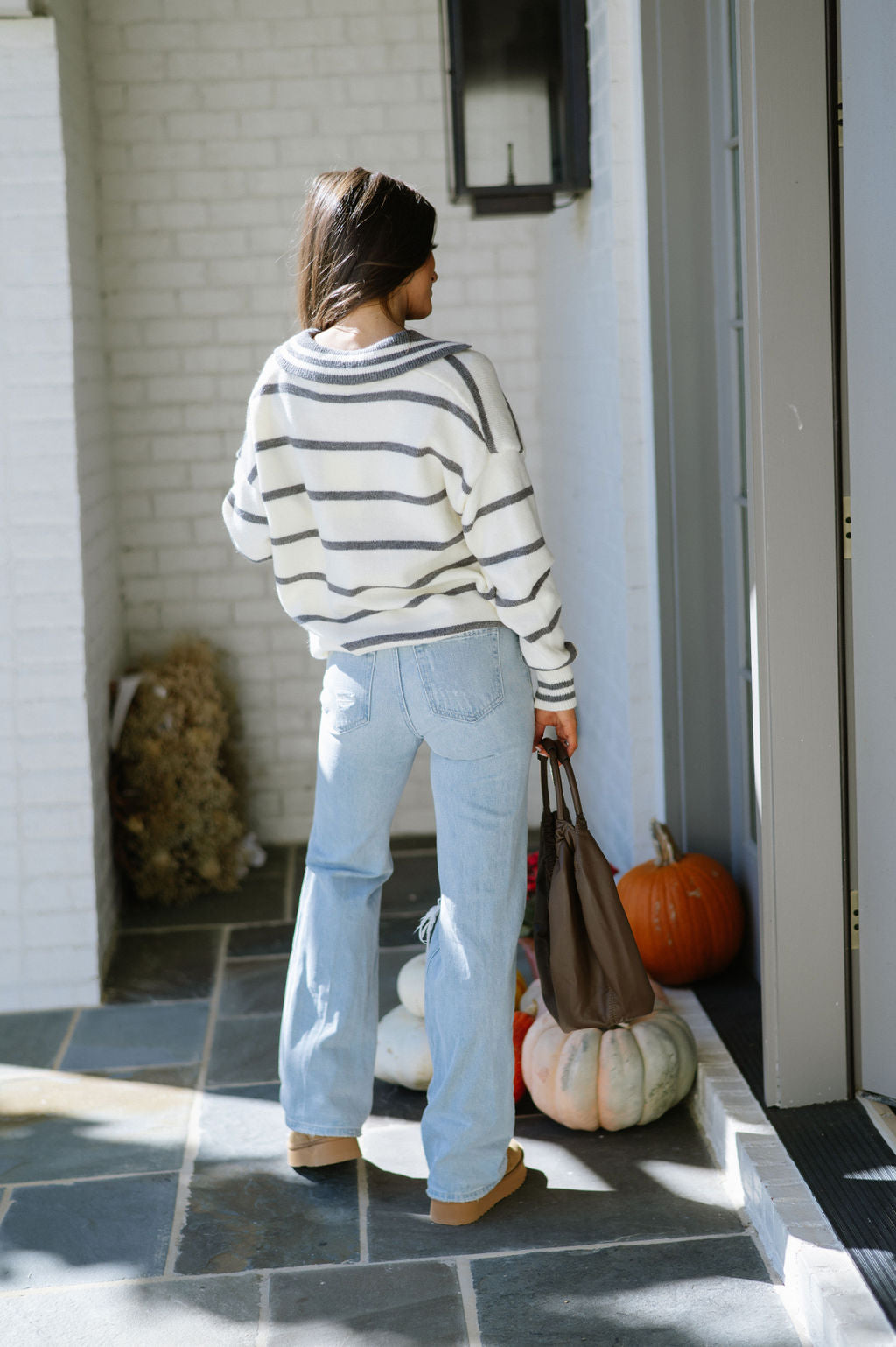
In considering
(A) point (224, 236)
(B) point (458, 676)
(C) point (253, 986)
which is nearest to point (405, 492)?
(B) point (458, 676)

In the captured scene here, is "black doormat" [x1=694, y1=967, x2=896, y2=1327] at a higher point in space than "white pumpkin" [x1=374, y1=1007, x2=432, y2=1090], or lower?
higher

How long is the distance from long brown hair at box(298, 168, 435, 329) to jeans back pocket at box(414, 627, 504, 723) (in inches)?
21.4

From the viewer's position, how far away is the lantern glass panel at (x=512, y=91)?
3.52 m

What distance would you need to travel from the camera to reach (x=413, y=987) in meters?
3.08

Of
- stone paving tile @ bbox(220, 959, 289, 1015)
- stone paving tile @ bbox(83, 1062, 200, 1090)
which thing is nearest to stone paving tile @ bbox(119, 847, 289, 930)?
stone paving tile @ bbox(220, 959, 289, 1015)

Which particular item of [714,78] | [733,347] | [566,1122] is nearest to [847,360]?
[733,347]

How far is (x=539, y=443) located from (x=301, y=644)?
1061mm

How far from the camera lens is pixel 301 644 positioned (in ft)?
16.2

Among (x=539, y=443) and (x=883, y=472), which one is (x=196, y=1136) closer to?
(x=883, y=472)

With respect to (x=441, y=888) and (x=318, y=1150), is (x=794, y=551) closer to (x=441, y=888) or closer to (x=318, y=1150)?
(x=441, y=888)

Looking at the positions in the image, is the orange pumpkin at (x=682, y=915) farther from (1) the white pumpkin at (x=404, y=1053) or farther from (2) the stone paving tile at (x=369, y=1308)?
(2) the stone paving tile at (x=369, y=1308)

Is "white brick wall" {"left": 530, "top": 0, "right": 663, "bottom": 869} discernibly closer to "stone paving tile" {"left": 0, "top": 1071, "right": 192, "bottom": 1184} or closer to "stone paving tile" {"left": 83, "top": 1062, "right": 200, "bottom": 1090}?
"stone paving tile" {"left": 83, "top": 1062, "right": 200, "bottom": 1090}

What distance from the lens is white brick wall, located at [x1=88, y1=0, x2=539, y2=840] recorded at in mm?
4645

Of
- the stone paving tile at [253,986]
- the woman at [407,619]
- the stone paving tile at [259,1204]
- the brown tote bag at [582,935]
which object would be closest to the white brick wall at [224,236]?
the stone paving tile at [253,986]
